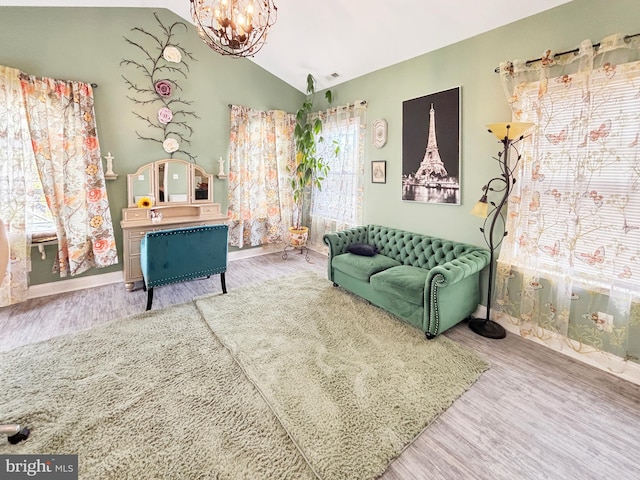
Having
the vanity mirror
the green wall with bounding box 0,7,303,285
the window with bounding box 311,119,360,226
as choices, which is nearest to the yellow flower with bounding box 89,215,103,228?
the green wall with bounding box 0,7,303,285

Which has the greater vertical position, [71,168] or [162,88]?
[162,88]

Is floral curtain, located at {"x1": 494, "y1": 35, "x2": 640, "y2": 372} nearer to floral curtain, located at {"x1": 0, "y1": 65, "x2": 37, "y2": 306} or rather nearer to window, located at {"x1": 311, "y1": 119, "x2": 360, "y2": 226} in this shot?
window, located at {"x1": 311, "y1": 119, "x2": 360, "y2": 226}

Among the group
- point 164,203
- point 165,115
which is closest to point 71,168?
point 164,203

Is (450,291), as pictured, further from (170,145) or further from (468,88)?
(170,145)

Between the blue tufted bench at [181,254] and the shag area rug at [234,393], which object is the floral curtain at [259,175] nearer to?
the blue tufted bench at [181,254]

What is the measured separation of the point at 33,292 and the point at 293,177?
12.8ft

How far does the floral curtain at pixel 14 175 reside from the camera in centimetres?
306

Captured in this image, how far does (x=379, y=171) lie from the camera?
420 cm

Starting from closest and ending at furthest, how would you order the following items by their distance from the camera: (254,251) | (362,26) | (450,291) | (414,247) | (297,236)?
(450,291)
(362,26)
(414,247)
(297,236)
(254,251)

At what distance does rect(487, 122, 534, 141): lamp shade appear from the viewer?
94.9 inches

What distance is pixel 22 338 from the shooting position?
2658mm

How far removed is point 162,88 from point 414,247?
3.87 m

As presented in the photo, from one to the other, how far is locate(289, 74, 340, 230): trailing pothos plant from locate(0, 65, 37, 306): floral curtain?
340 centimetres

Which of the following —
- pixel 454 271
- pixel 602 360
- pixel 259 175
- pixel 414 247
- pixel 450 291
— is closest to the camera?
pixel 602 360
